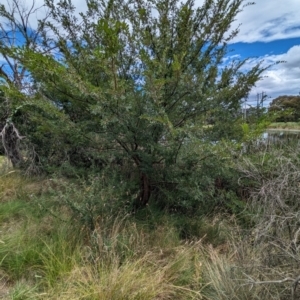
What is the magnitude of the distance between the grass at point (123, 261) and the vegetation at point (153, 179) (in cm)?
1

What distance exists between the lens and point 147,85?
10.0ft

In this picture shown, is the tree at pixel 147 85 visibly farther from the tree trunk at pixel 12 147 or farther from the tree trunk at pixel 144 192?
the tree trunk at pixel 12 147

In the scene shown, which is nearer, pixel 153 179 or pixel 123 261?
pixel 123 261

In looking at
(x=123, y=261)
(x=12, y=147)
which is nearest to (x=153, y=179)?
(x=123, y=261)

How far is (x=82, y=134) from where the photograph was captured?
3.73 metres

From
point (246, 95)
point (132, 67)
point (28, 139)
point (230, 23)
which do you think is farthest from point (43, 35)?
point (246, 95)

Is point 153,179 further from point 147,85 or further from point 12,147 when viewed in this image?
point 12,147

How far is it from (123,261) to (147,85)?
5.84 feet

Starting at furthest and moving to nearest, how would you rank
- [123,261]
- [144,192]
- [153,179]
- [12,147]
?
1. [12,147]
2. [144,192]
3. [153,179]
4. [123,261]

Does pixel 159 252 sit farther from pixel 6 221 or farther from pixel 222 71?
pixel 222 71

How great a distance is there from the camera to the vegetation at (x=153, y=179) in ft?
7.76

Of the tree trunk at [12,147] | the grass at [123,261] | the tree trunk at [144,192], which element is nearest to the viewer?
the grass at [123,261]

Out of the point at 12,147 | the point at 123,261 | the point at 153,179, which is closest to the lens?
the point at 123,261

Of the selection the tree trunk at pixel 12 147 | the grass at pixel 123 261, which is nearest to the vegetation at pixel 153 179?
the grass at pixel 123 261
